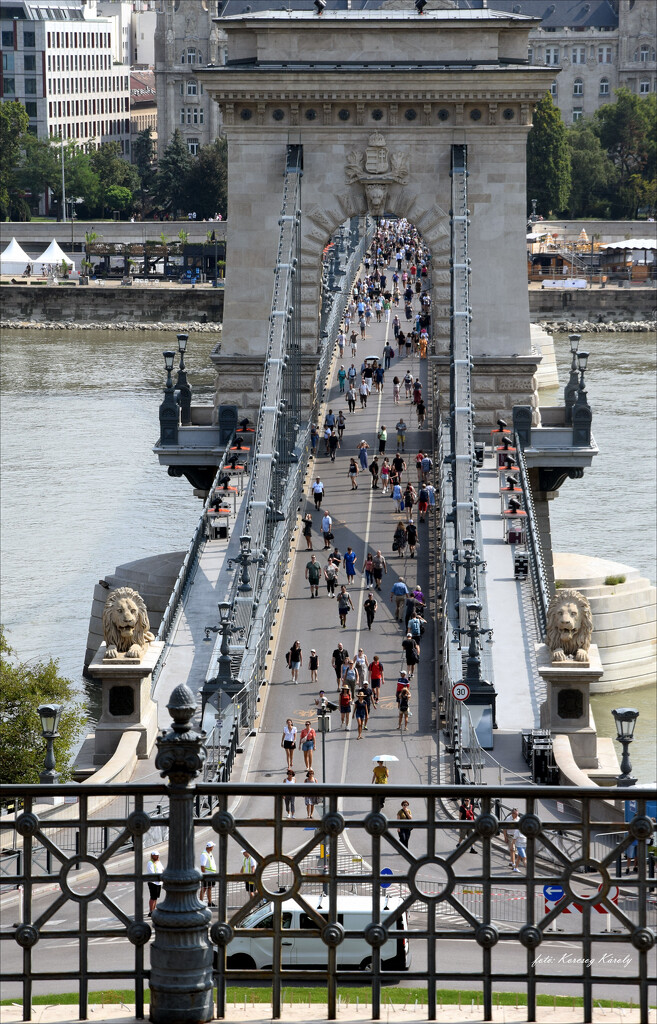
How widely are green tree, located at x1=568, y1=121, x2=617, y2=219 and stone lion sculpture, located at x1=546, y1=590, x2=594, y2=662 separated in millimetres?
127652

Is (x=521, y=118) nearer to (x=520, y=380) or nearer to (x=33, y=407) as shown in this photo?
(x=520, y=380)

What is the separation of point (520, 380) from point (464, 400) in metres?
7.06

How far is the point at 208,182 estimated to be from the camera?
16100 centimetres

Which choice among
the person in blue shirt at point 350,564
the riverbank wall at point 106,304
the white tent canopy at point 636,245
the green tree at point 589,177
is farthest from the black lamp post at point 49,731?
the green tree at point 589,177

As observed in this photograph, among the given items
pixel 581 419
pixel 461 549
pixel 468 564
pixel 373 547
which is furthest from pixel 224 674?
pixel 581 419

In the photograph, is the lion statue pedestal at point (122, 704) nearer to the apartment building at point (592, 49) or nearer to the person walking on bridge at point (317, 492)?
the person walking on bridge at point (317, 492)

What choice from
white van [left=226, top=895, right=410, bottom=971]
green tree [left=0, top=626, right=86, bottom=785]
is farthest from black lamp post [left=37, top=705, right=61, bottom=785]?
white van [left=226, top=895, right=410, bottom=971]

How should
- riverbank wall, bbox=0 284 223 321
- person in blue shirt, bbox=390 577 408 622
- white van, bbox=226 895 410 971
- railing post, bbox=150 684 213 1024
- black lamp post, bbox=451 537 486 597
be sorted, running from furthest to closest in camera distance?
riverbank wall, bbox=0 284 223 321 → person in blue shirt, bbox=390 577 408 622 → black lamp post, bbox=451 537 486 597 → white van, bbox=226 895 410 971 → railing post, bbox=150 684 213 1024

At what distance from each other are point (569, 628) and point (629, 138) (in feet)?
451

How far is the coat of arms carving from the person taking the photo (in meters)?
57.8

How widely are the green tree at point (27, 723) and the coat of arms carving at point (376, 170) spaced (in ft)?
78.2

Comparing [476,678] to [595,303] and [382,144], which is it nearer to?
[382,144]

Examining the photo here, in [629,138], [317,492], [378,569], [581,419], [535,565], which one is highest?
[629,138]

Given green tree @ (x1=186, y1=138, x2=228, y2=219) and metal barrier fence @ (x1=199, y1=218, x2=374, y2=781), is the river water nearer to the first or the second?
metal barrier fence @ (x1=199, y1=218, x2=374, y2=781)
